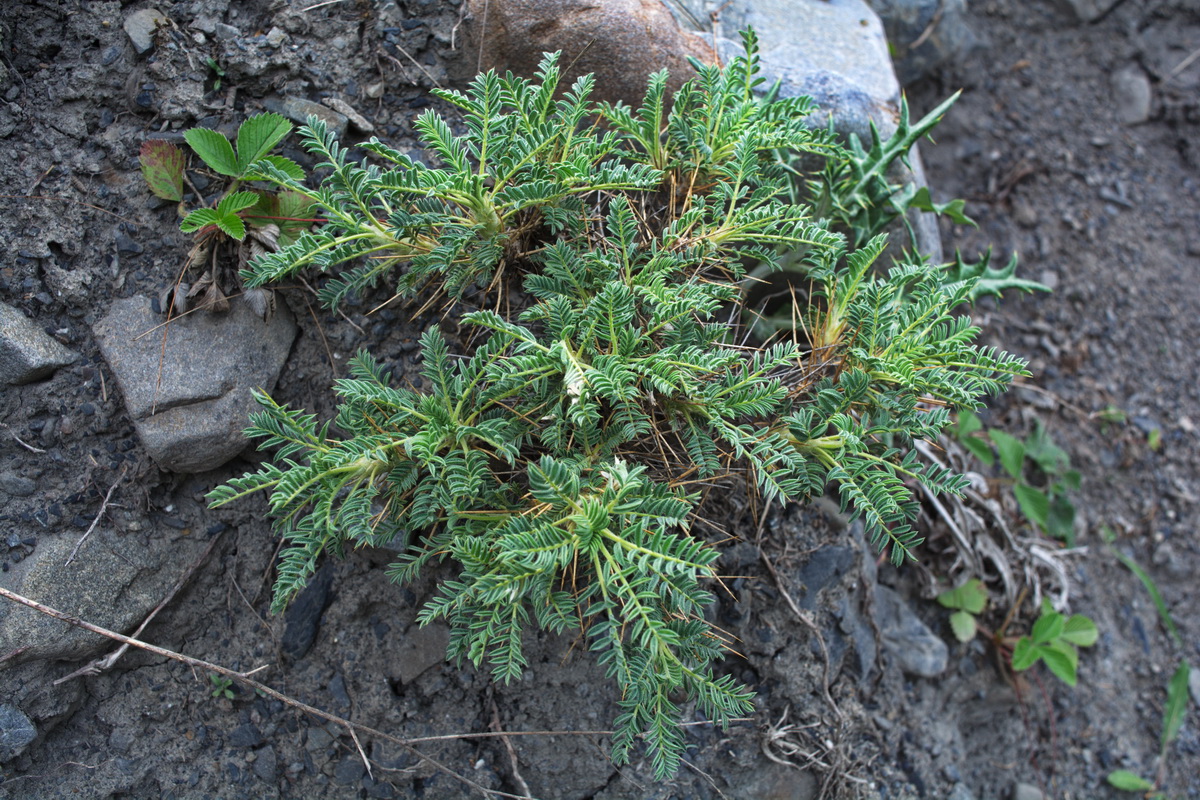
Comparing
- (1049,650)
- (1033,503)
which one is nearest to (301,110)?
(1033,503)

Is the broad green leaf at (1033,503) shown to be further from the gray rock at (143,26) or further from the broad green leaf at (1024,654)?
the gray rock at (143,26)

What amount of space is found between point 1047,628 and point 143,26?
352 cm

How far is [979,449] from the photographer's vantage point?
2.98 metres

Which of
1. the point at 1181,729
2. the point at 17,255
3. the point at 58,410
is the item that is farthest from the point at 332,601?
the point at 1181,729

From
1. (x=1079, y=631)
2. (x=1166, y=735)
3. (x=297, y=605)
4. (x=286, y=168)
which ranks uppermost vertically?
(x=286, y=168)

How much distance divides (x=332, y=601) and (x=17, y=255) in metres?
1.21

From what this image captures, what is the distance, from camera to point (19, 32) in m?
2.08

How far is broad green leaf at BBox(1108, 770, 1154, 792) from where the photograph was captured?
2.88 metres

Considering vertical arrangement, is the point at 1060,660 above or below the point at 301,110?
below

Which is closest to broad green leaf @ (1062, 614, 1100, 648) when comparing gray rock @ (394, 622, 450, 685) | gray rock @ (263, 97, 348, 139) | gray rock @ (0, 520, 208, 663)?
gray rock @ (394, 622, 450, 685)

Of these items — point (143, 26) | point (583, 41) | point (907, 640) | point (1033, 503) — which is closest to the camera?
point (143, 26)

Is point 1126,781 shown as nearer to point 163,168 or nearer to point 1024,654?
point 1024,654

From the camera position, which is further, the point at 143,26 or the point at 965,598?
the point at 965,598

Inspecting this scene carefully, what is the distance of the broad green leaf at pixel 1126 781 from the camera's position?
2.88 meters
